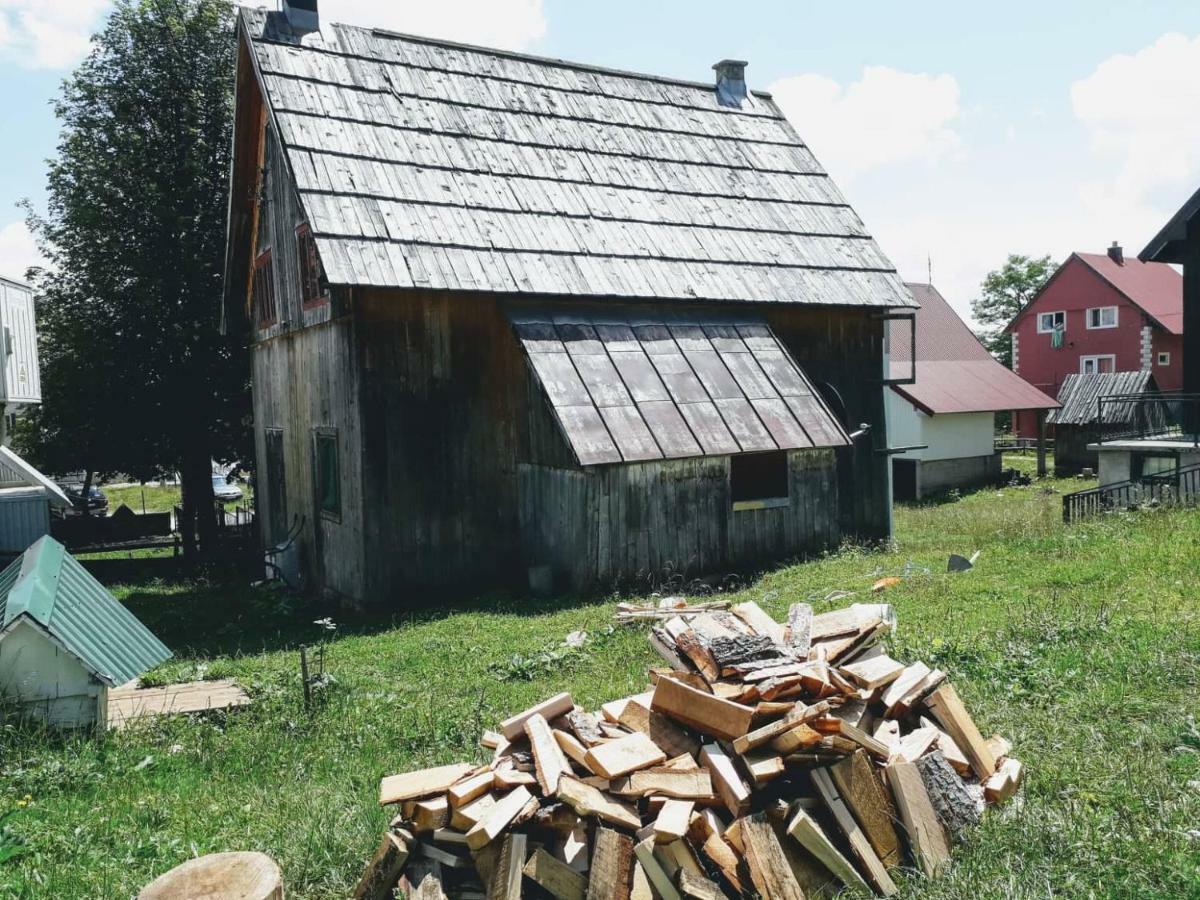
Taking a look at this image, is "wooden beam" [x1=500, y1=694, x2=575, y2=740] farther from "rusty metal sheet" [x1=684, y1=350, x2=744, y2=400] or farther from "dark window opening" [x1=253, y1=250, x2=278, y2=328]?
"dark window opening" [x1=253, y1=250, x2=278, y2=328]

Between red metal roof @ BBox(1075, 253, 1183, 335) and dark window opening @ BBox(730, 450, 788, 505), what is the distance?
118ft

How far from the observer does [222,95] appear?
23.9 m

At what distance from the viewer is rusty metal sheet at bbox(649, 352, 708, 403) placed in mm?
13562

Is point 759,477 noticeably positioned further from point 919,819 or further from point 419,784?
point 419,784

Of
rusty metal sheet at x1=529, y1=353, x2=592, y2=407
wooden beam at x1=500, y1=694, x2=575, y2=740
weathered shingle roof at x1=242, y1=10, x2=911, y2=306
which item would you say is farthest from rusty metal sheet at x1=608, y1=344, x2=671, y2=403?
wooden beam at x1=500, y1=694, x2=575, y2=740

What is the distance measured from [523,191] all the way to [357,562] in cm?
631

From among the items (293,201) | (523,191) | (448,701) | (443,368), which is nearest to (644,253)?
(523,191)

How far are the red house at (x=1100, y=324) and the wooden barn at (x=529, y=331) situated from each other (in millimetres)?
33116

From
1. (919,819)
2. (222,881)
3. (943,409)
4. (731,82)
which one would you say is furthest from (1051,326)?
(222,881)

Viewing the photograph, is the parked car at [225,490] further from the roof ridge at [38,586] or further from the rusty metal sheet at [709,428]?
the roof ridge at [38,586]

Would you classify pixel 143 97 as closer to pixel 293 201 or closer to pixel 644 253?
pixel 293 201

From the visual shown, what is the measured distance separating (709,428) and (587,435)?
2.02 metres

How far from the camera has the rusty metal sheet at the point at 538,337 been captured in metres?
13.1

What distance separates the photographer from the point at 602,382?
1311 centimetres
